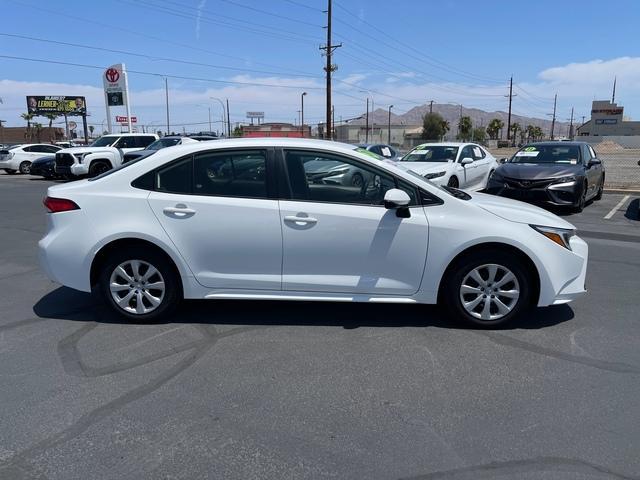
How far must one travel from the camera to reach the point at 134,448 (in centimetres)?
284

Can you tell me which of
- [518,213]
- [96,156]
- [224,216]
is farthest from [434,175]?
[96,156]

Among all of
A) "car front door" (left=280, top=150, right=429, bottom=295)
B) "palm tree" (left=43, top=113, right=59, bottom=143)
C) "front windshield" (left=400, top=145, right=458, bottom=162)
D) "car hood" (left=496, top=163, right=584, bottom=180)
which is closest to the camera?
"car front door" (left=280, top=150, right=429, bottom=295)

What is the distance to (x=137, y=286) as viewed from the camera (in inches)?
179

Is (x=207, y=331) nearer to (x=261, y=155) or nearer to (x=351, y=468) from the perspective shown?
(x=261, y=155)

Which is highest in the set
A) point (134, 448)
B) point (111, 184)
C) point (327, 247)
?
point (111, 184)

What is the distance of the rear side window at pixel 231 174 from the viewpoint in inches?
176

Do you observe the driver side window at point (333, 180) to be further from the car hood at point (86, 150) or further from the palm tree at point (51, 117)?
the palm tree at point (51, 117)

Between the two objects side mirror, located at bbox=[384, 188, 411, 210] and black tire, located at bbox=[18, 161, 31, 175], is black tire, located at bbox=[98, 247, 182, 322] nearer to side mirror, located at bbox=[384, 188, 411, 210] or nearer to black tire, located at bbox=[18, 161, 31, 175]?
side mirror, located at bbox=[384, 188, 411, 210]

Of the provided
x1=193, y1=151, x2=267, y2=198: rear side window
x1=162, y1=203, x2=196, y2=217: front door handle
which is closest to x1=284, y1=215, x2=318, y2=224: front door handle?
x1=193, y1=151, x2=267, y2=198: rear side window

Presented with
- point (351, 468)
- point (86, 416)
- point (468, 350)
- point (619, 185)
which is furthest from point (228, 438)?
point (619, 185)

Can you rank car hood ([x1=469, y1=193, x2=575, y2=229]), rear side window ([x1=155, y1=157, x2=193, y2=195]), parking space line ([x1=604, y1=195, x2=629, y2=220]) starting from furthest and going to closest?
1. parking space line ([x1=604, y1=195, x2=629, y2=220])
2. rear side window ([x1=155, y1=157, x2=193, y2=195])
3. car hood ([x1=469, y1=193, x2=575, y2=229])

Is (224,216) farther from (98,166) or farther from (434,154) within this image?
(98,166)

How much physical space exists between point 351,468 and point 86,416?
167 centimetres

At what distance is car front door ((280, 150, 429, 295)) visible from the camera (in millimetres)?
4312
